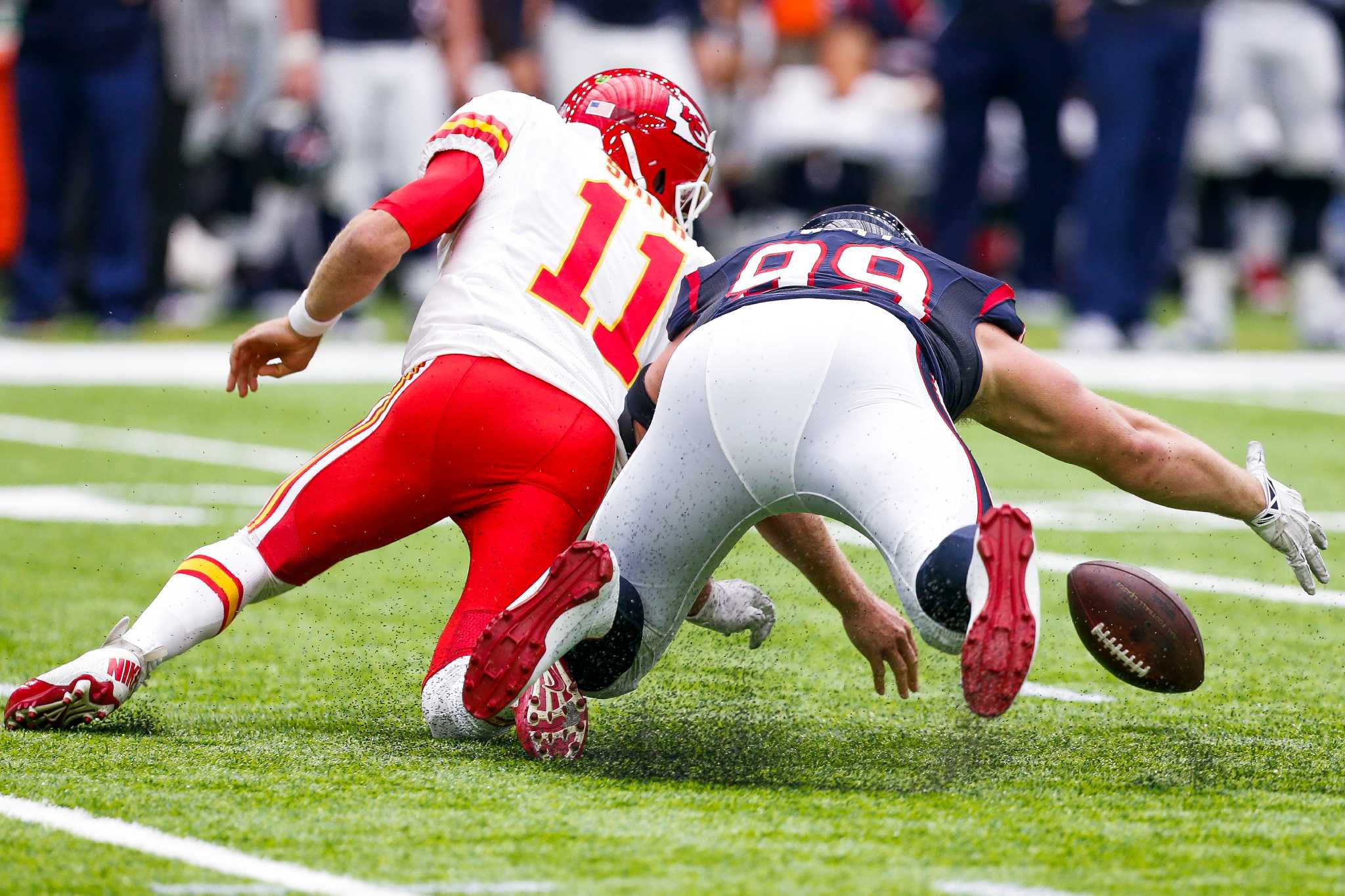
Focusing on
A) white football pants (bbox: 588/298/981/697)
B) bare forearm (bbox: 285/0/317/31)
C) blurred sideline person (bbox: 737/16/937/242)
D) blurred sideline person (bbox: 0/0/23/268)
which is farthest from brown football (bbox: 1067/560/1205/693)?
blurred sideline person (bbox: 0/0/23/268)

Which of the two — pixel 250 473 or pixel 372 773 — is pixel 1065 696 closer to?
pixel 372 773

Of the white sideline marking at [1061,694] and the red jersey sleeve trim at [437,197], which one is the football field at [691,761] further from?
the red jersey sleeve trim at [437,197]

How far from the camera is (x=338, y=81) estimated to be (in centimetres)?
1117

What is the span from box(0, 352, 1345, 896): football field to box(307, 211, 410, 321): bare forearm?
2.42ft

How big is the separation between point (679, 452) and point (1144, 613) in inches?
29.8

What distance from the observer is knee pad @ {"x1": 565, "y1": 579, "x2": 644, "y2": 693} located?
3.25m

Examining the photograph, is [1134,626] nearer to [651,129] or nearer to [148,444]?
[651,129]

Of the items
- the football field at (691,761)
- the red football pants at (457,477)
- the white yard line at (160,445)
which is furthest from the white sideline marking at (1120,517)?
the red football pants at (457,477)

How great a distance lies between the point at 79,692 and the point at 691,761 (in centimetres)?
100

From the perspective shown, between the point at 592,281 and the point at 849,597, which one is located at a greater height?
the point at 592,281

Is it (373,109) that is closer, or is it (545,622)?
(545,622)

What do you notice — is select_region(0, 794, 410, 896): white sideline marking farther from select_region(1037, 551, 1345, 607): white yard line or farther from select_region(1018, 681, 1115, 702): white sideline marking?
select_region(1037, 551, 1345, 607): white yard line

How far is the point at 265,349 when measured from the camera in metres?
3.75

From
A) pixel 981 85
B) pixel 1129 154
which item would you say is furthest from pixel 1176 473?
pixel 981 85
